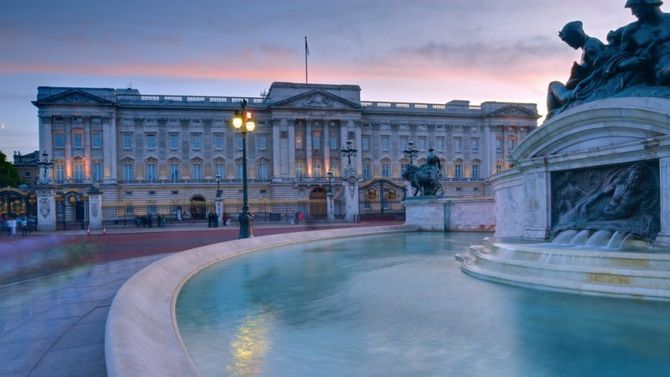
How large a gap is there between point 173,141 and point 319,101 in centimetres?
2034

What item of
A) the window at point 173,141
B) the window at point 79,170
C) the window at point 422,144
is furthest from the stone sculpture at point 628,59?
the window at point 79,170

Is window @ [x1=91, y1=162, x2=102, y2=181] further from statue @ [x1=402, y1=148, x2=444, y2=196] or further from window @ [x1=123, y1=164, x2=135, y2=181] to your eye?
statue @ [x1=402, y1=148, x2=444, y2=196]

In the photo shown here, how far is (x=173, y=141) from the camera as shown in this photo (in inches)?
2670

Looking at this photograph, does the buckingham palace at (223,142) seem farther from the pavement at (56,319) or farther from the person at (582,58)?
the pavement at (56,319)

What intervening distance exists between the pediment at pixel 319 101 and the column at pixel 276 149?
296 cm

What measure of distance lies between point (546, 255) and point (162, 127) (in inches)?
2578

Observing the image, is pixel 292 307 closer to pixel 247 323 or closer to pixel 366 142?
Result: pixel 247 323

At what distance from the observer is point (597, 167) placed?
939 cm

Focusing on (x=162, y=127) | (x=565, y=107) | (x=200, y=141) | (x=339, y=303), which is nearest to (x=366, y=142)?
(x=200, y=141)

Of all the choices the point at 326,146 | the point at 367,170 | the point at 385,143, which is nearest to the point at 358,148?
the point at 367,170

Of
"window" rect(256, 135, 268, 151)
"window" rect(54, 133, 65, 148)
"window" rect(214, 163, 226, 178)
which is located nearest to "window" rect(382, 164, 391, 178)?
"window" rect(256, 135, 268, 151)

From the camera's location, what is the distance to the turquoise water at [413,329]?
4500 mm

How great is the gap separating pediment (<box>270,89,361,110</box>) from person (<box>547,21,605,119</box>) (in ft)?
194

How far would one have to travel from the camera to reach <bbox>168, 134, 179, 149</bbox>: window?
222 ft
